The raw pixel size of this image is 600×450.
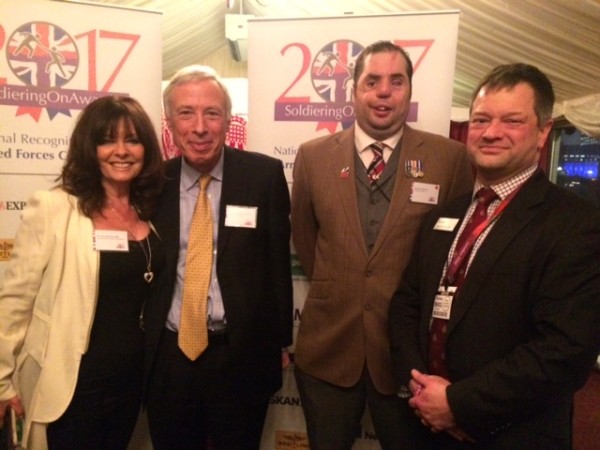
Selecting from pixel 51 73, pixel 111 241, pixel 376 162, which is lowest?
pixel 111 241

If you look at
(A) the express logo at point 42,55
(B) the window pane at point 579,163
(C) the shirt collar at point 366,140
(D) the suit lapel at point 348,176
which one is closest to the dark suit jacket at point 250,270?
(D) the suit lapel at point 348,176

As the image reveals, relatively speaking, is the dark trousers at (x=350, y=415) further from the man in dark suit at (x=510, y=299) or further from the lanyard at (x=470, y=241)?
the lanyard at (x=470, y=241)

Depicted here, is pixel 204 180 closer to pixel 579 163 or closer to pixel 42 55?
pixel 42 55

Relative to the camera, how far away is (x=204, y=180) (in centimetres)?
183

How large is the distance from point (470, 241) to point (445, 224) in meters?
0.14

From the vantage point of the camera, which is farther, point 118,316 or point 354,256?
point 354,256

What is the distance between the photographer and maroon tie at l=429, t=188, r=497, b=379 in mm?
1417

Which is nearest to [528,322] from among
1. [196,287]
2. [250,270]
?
[250,270]

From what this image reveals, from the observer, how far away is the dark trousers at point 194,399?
1.75 metres

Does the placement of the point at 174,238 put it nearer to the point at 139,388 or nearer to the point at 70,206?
the point at 70,206

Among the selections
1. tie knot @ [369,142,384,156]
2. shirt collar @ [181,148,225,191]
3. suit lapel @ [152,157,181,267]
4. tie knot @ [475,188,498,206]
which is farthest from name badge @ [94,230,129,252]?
tie knot @ [475,188,498,206]

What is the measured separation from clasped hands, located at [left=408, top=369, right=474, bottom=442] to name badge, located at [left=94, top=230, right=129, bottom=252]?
3.53ft

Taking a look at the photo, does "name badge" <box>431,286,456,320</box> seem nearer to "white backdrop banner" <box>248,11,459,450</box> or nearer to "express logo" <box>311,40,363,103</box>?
"white backdrop banner" <box>248,11,459,450</box>

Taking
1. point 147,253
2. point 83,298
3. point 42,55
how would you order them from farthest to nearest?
point 42,55, point 147,253, point 83,298
